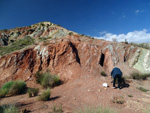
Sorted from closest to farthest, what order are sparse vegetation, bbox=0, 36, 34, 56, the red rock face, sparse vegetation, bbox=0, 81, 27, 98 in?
sparse vegetation, bbox=0, 81, 27, 98, the red rock face, sparse vegetation, bbox=0, 36, 34, 56

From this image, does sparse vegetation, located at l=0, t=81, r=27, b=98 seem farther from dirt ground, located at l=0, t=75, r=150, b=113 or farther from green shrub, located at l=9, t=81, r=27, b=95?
dirt ground, located at l=0, t=75, r=150, b=113

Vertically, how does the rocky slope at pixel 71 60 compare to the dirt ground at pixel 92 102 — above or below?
above

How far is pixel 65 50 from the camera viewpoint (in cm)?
1148

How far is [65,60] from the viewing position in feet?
35.9

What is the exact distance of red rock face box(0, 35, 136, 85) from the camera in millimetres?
9923

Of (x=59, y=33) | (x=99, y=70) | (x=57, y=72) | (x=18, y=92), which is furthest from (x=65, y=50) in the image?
(x=59, y=33)

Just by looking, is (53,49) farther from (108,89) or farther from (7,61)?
(108,89)

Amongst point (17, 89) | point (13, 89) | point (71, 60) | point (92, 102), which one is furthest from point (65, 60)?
point (92, 102)

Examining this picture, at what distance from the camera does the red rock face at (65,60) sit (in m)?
9.92

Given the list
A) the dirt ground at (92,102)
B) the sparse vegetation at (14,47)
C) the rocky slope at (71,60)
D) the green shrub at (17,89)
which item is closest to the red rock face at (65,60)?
the rocky slope at (71,60)

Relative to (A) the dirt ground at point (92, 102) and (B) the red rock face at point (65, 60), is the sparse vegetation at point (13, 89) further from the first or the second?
(B) the red rock face at point (65, 60)

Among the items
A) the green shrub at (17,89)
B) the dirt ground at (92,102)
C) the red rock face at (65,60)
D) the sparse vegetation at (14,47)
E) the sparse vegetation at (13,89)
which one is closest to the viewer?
the dirt ground at (92,102)

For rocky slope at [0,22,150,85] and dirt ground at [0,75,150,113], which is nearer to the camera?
dirt ground at [0,75,150,113]

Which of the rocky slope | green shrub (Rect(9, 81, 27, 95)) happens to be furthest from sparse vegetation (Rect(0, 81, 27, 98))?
the rocky slope
